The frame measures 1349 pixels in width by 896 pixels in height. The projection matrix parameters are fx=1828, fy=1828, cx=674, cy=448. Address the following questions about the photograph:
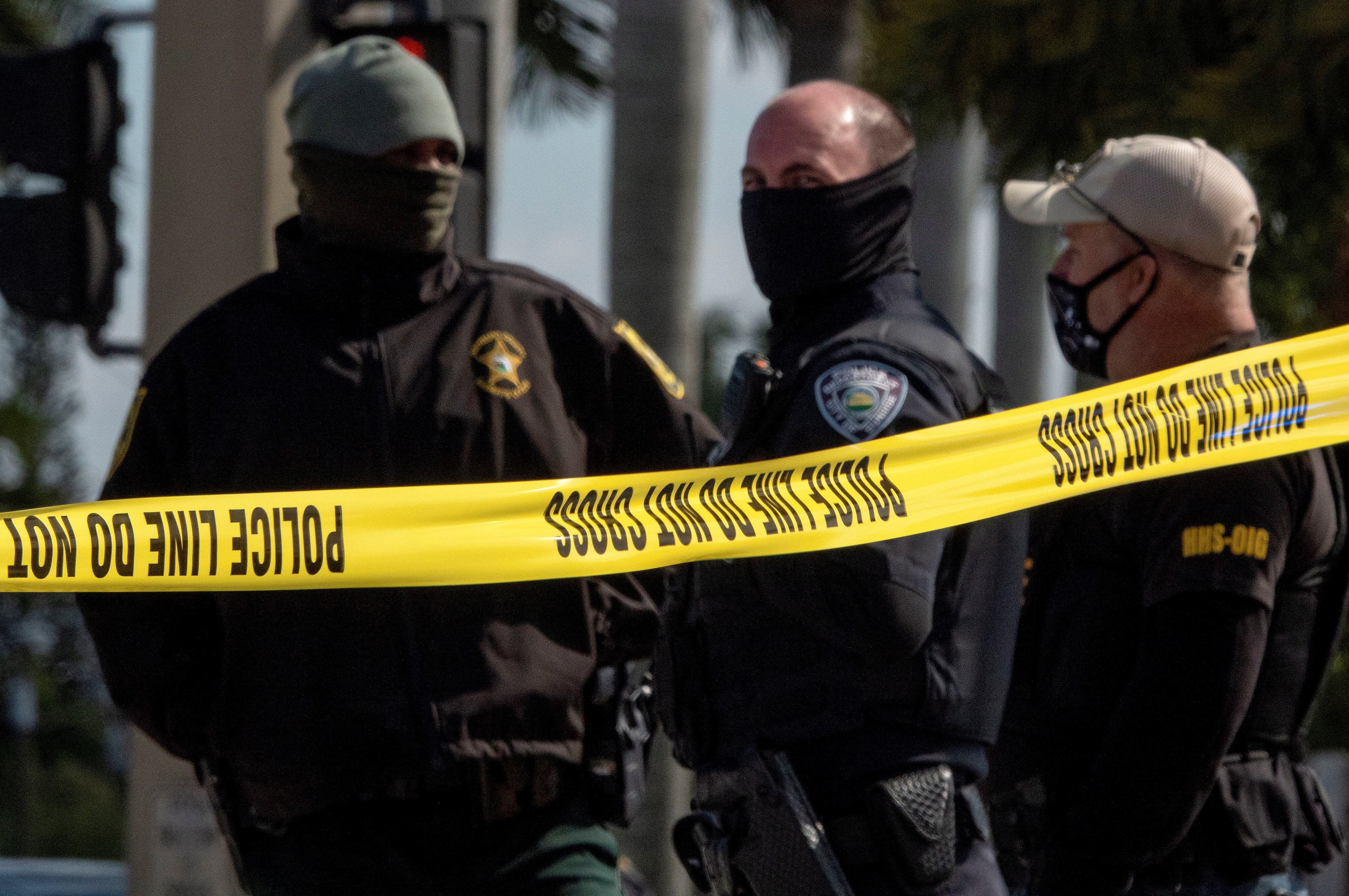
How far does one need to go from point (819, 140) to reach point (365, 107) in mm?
919

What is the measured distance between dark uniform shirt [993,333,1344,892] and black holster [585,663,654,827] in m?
0.73

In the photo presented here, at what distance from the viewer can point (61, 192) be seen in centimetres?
489

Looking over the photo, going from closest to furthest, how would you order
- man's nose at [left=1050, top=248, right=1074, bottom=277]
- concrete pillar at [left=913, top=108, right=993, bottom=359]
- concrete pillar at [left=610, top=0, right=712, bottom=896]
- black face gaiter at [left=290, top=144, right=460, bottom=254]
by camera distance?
black face gaiter at [left=290, top=144, right=460, bottom=254]
man's nose at [left=1050, top=248, right=1074, bottom=277]
concrete pillar at [left=610, top=0, right=712, bottom=896]
concrete pillar at [left=913, top=108, right=993, bottom=359]

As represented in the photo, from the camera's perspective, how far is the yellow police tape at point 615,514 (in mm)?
2979

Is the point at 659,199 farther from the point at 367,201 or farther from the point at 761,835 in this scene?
the point at 761,835

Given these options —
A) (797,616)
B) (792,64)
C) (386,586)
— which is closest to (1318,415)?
(797,616)

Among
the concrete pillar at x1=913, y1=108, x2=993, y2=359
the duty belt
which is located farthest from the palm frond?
the duty belt

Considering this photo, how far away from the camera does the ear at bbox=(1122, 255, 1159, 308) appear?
3.69 metres

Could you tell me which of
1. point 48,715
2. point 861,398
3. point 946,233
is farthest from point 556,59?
→ point 48,715

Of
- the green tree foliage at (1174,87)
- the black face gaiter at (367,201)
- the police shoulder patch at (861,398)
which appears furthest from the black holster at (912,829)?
the green tree foliage at (1174,87)

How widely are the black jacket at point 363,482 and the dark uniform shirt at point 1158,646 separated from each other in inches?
32.0

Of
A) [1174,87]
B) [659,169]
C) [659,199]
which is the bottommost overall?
[659,199]

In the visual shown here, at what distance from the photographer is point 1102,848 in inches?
131

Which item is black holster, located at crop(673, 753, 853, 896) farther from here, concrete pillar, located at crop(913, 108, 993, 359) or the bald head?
concrete pillar, located at crop(913, 108, 993, 359)
